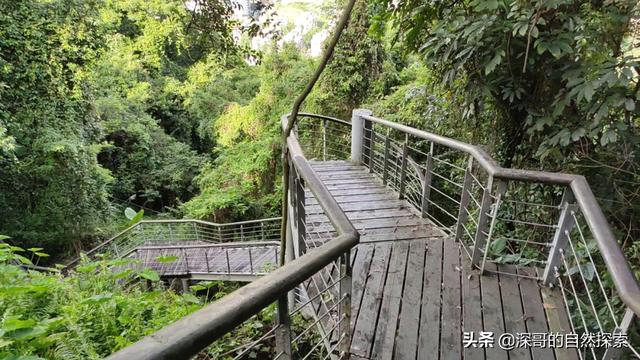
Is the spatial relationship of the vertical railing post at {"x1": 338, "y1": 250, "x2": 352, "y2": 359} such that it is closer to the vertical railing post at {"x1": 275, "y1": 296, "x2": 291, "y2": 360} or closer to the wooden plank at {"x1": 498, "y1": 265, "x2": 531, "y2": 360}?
the vertical railing post at {"x1": 275, "y1": 296, "x2": 291, "y2": 360}

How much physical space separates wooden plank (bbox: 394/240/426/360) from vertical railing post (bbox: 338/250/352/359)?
12.5 inches

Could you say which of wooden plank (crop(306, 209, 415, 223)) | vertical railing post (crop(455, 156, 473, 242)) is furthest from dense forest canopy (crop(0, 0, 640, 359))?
wooden plank (crop(306, 209, 415, 223))

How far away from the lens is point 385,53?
26.6 feet

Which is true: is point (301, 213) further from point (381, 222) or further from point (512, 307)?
point (512, 307)

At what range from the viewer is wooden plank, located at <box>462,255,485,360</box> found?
2006 mm

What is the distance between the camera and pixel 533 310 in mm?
2287

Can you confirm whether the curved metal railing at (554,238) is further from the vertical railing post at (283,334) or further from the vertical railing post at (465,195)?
the vertical railing post at (283,334)

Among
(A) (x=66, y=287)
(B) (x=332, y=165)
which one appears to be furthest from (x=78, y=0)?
(A) (x=66, y=287)

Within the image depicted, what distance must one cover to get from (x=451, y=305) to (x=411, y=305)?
0.26 metres

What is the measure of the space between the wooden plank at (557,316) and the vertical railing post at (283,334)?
1.63 meters

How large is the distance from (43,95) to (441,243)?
950cm

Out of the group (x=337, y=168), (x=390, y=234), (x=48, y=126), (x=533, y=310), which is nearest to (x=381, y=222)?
(x=390, y=234)

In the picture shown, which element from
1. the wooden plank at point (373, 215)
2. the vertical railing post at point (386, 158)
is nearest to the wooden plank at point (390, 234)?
the wooden plank at point (373, 215)

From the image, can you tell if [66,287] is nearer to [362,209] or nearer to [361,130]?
[362,209]
